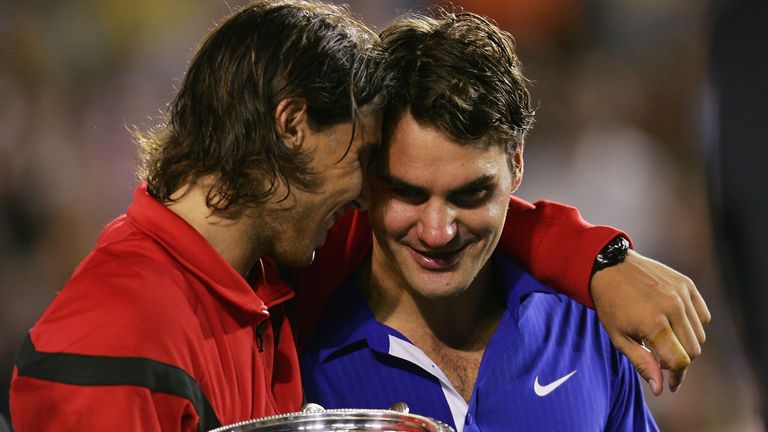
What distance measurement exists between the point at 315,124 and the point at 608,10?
8.53 feet

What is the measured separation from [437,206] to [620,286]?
44 cm

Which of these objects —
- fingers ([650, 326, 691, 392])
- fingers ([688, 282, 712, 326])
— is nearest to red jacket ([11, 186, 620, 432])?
fingers ([650, 326, 691, 392])

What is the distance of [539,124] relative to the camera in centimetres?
429

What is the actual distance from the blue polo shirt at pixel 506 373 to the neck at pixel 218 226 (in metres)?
0.38

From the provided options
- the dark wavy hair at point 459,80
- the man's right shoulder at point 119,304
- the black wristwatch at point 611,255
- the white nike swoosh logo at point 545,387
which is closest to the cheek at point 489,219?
the dark wavy hair at point 459,80

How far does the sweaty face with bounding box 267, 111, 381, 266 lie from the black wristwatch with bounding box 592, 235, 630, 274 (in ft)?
1.90

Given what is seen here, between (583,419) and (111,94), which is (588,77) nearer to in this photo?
(111,94)

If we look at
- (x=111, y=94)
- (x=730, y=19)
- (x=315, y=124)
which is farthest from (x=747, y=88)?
(x=111, y=94)

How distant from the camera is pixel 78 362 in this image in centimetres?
154

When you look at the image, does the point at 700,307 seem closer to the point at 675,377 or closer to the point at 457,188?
the point at 675,377

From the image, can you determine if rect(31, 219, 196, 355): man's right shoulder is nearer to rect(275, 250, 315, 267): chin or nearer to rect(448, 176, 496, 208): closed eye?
rect(275, 250, 315, 267): chin

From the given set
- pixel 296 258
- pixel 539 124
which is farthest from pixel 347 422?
pixel 539 124

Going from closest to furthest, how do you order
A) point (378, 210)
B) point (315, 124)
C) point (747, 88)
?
point (315, 124), point (378, 210), point (747, 88)

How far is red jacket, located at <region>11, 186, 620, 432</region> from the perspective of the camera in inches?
60.6
